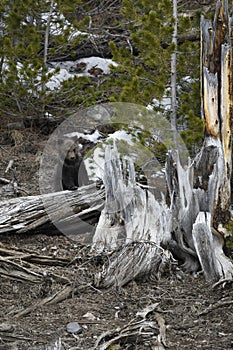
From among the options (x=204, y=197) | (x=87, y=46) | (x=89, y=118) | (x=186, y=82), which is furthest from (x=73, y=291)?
(x=87, y=46)

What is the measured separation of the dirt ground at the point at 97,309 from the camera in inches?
161

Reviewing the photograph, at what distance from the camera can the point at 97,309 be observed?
4773mm

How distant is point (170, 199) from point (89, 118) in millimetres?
4870

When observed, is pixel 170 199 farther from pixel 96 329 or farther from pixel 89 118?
pixel 89 118

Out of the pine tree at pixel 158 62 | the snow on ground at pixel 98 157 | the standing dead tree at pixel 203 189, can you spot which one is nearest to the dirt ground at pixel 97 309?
the standing dead tree at pixel 203 189

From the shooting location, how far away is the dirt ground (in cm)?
408

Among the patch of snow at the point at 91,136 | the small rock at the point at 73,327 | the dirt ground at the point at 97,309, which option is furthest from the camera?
the patch of snow at the point at 91,136

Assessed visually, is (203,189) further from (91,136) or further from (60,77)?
(60,77)

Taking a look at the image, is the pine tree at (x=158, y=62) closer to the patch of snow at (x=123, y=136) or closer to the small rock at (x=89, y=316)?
the patch of snow at (x=123, y=136)

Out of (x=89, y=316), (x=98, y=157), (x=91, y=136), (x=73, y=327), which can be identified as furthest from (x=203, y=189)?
(x=91, y=136)

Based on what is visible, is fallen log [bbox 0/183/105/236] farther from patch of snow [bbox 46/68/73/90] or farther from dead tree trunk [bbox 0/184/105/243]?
patch of snow [bbox 46/68/73/90]

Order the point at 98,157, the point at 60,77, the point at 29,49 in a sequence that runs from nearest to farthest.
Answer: the point at 98,157 < the point at 29,49 < the point at 60,77

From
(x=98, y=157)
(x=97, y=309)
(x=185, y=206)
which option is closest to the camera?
(x=97, y=309)

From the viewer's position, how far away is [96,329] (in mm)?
4344
